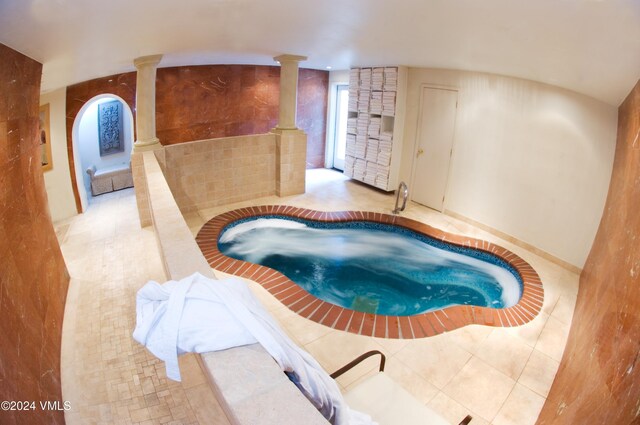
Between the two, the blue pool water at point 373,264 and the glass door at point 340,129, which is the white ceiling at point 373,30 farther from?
the glass door at point 340,129

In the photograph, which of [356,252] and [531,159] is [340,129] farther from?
→ [531,159]

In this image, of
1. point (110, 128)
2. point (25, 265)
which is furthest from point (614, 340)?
point (110, 128)

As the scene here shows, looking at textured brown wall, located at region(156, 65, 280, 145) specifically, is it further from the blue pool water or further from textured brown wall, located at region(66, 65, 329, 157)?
the blue pool water

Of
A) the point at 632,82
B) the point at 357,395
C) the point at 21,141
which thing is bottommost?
the point at 357,395

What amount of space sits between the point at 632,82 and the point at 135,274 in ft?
17.9

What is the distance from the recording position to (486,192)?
637cm

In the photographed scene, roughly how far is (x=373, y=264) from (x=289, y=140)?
3100 mm

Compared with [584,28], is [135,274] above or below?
below

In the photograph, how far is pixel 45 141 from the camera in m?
6.16

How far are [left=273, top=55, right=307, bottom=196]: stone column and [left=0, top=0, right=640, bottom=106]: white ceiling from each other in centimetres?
225

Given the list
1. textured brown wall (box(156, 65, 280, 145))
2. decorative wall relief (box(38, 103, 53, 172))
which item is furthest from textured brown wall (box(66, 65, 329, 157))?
decorative wall relief (box(38, 103, 53, 172))

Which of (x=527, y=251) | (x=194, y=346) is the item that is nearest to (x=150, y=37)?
(x=194, y=346)

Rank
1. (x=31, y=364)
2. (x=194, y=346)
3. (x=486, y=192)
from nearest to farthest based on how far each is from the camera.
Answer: (x=194, y=346)
(x=31, y=364)
(x=486, y=192)

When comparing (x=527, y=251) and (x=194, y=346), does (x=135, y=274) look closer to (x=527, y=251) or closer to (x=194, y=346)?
(x=194, y=346)
